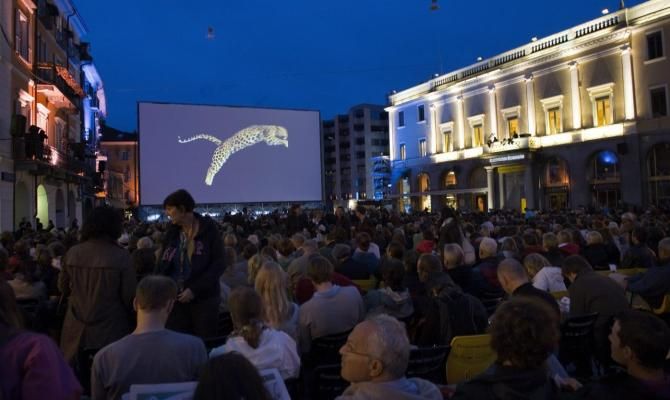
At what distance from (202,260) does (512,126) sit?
1265 inches

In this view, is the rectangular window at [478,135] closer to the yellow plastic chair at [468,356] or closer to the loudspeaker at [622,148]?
the loudspeaker at [622,148]

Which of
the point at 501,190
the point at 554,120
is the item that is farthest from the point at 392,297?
the point at 501,190

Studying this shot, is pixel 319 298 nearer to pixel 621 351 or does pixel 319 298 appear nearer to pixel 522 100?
pixel 621 351

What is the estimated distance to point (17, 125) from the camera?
55.7 feet

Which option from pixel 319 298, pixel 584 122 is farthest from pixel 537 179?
pixel 319 298

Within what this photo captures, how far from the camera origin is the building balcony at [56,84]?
834 inches

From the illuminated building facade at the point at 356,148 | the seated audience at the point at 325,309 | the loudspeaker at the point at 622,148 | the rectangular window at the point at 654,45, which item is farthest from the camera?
the illuminated building facade at the point at 356,148

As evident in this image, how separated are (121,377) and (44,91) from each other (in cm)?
2229

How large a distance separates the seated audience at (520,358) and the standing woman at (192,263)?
8.60 ft

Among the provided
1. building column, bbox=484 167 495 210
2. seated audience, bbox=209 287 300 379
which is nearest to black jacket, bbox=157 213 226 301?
seated audience, bbox=209 287 300 379

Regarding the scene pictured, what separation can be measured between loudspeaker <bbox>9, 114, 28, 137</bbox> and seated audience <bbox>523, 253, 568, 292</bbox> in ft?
54.5

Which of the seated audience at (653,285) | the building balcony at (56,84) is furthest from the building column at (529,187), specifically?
the seated audience at (653,285)

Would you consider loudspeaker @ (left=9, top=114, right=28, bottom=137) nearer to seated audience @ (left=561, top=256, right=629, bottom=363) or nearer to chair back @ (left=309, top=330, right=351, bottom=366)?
chair back @ (left=309, top=330, right=351, bottom=366)

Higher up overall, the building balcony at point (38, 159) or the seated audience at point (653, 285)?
the building balcony at point (38, 159)
